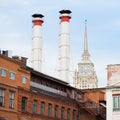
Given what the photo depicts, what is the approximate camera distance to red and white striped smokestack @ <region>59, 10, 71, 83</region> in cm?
10594

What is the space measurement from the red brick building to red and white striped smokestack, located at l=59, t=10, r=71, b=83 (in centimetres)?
3071

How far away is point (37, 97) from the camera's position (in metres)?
58.6

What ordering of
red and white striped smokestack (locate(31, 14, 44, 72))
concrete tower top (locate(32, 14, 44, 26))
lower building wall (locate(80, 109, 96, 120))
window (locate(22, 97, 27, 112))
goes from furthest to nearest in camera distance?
concrete tower top (locate(32, 14, 44, 26)) → red and white striped smokestack (locate(31, 14, 44, 72)) → lower building wall (locate(80, 109, 96, 120)) → window (locate(22, 97, 27, 112))

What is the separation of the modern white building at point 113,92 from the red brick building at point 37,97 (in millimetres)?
7790

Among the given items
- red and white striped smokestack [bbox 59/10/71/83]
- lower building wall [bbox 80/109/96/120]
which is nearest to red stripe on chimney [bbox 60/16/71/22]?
red and white striped smokestack [bbox 59/10/71/83]

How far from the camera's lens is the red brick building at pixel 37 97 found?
52.4m

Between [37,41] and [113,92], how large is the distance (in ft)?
170

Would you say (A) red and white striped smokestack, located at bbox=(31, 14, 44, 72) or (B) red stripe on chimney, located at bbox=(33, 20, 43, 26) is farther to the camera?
(B) red stripe on chimney, located at bbox=(33, 20, 43, 26)

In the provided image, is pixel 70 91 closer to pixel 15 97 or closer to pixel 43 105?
pixel 43 105

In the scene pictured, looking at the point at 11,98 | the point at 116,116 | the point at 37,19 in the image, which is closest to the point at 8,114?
the point at 11,98

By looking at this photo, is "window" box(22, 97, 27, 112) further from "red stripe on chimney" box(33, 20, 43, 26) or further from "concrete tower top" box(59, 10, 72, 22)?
"red stripe on chimney" box(33, 20, 43, 26)

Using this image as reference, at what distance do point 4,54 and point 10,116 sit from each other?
331 inches

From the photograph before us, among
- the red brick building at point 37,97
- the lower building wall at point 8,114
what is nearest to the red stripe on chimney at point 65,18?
the red brick building at point 37,97

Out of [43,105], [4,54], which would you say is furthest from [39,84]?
[4,54]
